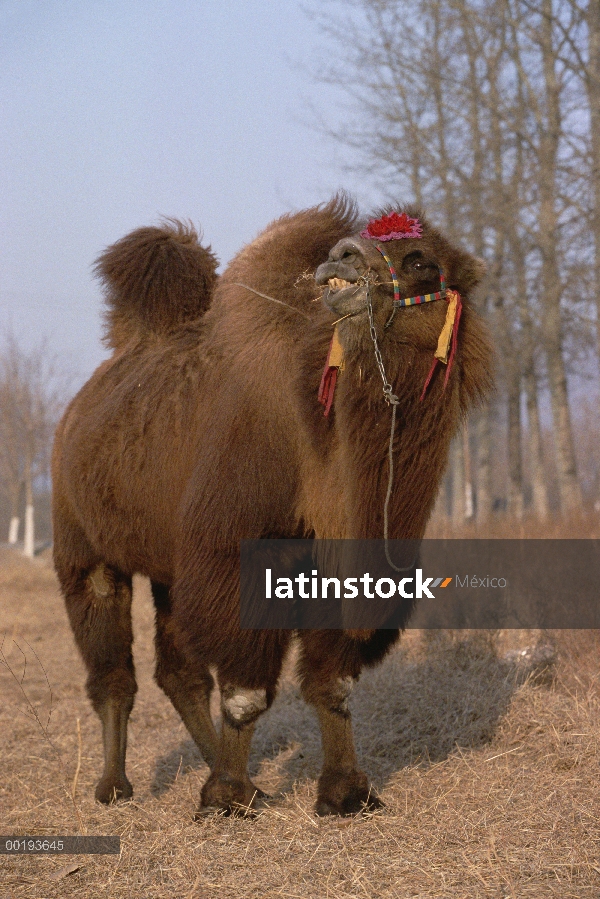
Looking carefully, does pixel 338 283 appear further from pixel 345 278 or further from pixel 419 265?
pixel 419 265

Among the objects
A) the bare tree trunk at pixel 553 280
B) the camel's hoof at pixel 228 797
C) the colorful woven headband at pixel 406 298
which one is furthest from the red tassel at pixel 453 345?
the bare tree trunk at pixel 553 280

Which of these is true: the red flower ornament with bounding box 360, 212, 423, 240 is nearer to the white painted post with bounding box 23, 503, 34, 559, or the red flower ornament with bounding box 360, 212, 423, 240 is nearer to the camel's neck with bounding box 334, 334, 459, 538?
the camel's neck with bounding box 334, 334, 459, 538

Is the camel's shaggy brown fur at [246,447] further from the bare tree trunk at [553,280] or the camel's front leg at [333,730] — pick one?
the bare tree trunk at [553,280]

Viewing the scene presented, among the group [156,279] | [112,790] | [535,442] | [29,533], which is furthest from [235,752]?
[29,533]

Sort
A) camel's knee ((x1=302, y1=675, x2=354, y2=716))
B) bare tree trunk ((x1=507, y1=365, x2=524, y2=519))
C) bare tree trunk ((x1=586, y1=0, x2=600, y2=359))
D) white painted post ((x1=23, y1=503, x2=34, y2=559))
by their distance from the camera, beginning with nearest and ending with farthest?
camel's knee ((x1=302, y1=675, x2=354, y2=716)) < bare tree trunk ((x1=586, y1=0, x2=600, y2=359)) < bare tree trunk ((x1=507, y1=365, x2=524, y2=519)) < white painted post ((x1=23, y1=503, x2=34, y2=559))

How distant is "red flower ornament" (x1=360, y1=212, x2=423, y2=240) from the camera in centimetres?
399

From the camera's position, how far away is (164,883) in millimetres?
3480

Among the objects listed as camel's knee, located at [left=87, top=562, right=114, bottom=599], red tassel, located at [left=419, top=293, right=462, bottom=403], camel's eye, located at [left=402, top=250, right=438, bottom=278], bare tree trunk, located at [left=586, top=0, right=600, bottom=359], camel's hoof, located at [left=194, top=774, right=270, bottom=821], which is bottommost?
camel's hoof, located at [left=194, top=774, right=270, bottom=821]

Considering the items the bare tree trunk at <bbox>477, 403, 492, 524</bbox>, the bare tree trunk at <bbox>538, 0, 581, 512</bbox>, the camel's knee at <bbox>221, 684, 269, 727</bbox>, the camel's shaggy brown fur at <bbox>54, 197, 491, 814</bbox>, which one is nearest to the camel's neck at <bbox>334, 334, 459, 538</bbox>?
the camel's shaggy brown fur at <bbox>54, 197, 491, 814</bbox>

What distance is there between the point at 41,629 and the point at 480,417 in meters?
9.02

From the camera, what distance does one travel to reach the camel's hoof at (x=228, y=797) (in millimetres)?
4387

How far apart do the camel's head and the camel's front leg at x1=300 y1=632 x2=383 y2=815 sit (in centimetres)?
151

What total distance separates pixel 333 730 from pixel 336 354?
1811mm

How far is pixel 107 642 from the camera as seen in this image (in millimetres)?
5785
